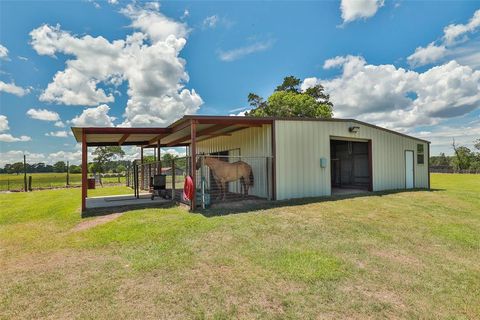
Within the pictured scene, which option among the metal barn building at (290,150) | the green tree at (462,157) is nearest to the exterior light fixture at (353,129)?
the metal barn building at (290,150)

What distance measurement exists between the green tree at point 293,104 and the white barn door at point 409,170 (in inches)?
529

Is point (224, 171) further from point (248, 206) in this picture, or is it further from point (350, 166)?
point (350, 166)

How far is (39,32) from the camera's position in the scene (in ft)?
35.2

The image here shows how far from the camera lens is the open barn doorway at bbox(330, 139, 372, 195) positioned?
14273 millimetres

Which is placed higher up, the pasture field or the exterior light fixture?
the exterior light fixture

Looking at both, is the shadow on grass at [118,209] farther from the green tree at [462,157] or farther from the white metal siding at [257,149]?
the green tree at [462,157]

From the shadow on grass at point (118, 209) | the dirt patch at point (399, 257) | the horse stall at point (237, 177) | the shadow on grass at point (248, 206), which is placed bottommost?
the dirt patch at point (399, 257)

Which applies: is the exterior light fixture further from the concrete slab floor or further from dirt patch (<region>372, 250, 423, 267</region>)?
the concrete slab floor

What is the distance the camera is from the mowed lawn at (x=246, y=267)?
288 cm

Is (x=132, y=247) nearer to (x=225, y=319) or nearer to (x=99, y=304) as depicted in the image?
(x=99, y=304)

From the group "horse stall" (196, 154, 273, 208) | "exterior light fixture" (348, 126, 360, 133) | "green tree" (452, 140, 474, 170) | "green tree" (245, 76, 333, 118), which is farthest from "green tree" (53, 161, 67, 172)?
"green tree" (452, 140, 474, 170)

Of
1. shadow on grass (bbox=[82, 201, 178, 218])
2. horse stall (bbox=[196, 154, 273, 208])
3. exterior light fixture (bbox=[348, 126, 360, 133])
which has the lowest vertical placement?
shadow on grass (bbox=[82, 201, 178, 218])

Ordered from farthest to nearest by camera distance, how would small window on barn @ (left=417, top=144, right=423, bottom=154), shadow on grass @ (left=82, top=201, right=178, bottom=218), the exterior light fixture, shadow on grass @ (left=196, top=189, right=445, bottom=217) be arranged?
small window on barn @ (left=417, top=144, right=423, bottom=154) → the exterior light fixture → shadow on grass @ (left=82, top=201, right=178, bottom=218) → shadow on grass @ (left=196, top=189, right=445, bottom=217)

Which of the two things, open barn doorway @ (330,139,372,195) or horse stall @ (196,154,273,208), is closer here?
horse stall @ (196,154,273,208)
